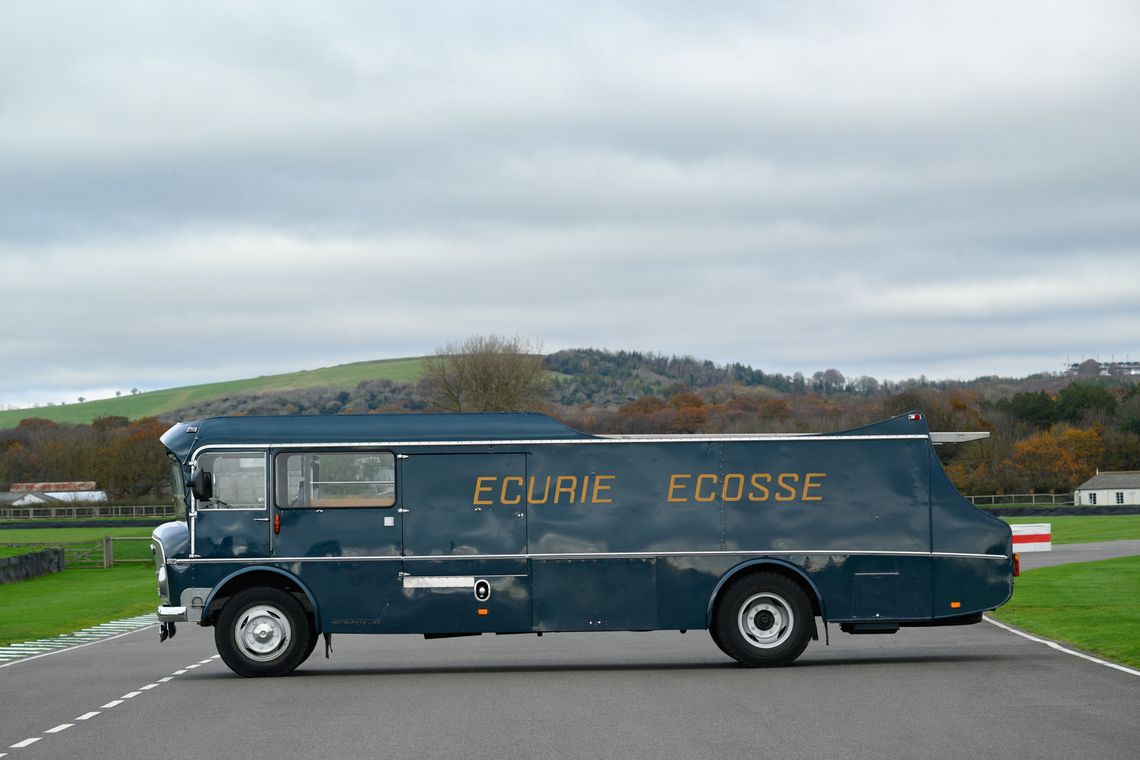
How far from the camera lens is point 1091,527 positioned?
76438 mm

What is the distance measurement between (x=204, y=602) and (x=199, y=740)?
20.0 feet

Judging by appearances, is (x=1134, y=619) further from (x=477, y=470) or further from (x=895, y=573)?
(x=477, y=470)

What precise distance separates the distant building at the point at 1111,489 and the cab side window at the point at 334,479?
11417 centimetres

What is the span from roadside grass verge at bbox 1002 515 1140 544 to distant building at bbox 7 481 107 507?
90406 millimetres

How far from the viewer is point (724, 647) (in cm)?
1806

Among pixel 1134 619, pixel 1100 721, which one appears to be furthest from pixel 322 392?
pixel 1100 721

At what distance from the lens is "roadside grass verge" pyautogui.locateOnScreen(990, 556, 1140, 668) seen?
20.1m

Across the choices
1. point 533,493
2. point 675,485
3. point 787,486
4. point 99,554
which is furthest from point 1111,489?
point 533,493

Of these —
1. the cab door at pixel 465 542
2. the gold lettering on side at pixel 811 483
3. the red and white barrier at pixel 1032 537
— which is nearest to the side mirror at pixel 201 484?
the cab door at pixel 465 542

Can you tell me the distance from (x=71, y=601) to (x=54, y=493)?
120 m

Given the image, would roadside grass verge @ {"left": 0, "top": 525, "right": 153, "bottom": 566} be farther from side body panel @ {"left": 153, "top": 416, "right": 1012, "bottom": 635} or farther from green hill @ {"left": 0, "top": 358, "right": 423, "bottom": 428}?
green hill @ {"left": 0, "top": 358, "right": 423, "bottom": 428}

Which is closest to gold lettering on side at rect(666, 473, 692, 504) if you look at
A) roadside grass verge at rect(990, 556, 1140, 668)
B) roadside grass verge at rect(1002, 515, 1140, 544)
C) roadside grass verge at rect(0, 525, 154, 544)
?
roadside grass verge at rect(990, 556, 1140, 668)

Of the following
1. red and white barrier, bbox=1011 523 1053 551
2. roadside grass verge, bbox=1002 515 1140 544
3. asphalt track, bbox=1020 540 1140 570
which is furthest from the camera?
roadside grass verge, bbox=1002 515 1140 544

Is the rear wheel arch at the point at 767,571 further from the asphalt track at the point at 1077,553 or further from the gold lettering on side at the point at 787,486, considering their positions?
the asphalt track at the point at 1077,553
